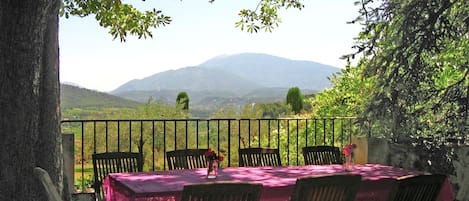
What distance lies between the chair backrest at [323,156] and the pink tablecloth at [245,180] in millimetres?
822

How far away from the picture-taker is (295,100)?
27.1 meters

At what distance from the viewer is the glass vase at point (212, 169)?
469 cm

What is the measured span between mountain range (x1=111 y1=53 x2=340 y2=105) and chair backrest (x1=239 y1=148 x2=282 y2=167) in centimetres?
8279

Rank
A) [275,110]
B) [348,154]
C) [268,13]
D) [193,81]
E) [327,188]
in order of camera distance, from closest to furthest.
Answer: [327,188] < [348,154] < [268,13] < [275,110] < [193,81]

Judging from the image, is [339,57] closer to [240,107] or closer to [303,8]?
[303,8]

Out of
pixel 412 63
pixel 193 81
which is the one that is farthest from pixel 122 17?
pixel 193 81

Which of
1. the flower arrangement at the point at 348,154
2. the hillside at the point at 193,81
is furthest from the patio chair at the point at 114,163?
the hillside at the point at 193,81

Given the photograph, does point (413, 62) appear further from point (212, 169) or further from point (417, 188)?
point (212, 169)

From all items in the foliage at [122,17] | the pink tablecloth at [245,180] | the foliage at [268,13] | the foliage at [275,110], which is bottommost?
the pink tablecloth at [245,180]

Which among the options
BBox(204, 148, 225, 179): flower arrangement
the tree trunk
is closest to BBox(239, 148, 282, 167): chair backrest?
BBox(204, 148, 225, 179): flower arrangement

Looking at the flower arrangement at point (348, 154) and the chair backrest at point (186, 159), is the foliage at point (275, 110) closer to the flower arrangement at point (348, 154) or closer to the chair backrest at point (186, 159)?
the chair backrest at point (186, 159)

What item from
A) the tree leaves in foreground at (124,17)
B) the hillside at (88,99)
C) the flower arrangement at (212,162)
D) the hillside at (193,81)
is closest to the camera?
the flower arrangement at (212,162)

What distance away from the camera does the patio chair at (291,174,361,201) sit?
3.78 metres

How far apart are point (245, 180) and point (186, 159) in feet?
4.08
